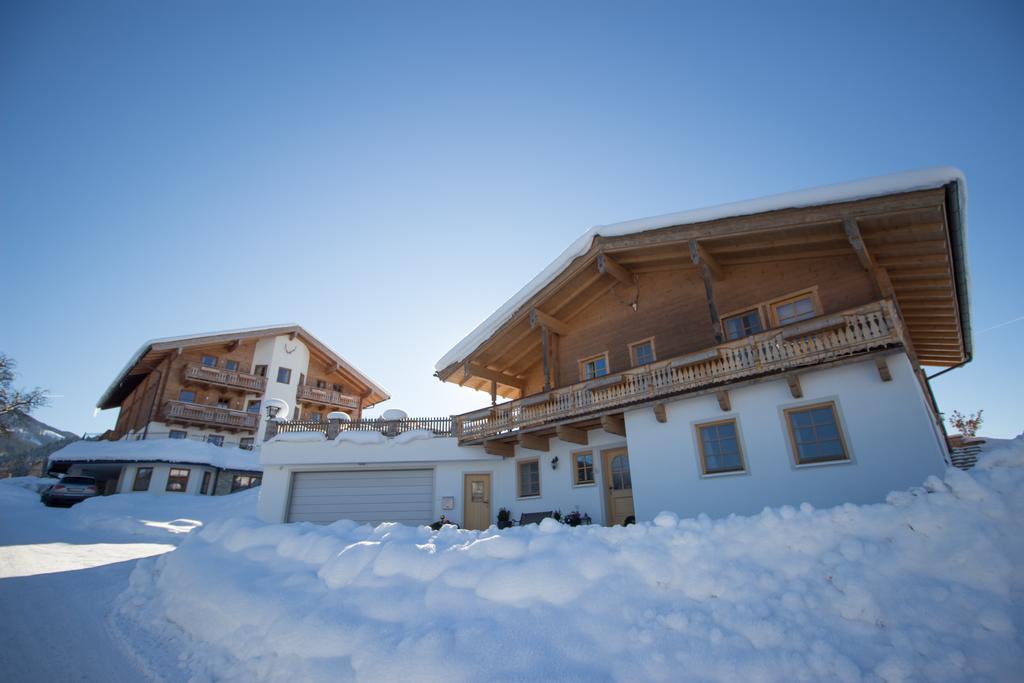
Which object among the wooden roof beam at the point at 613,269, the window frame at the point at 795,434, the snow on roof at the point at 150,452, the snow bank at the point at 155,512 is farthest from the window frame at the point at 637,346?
the snow on roof at the point at 150,452

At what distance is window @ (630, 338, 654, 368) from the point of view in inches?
581

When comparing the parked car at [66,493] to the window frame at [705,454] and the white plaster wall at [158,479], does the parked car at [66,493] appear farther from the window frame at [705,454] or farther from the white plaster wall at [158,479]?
the window frame at [705,454]

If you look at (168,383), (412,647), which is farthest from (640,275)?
(168,383)

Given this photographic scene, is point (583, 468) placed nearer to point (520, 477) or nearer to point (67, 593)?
point (520, 477)

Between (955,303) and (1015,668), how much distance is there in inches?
487

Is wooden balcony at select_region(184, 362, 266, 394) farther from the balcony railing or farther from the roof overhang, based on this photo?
the roof overhang

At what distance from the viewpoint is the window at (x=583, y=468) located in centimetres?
1446

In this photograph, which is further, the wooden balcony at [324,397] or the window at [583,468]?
the wooden balcony at [324,397]

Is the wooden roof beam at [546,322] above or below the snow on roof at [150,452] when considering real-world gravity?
above

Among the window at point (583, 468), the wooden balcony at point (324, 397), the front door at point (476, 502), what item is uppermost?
the wooden balcony at point (324, 397)

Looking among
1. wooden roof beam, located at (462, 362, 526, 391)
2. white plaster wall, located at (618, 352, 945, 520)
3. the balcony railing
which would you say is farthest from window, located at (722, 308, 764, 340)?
the balcony railing

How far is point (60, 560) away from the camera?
1027 cm

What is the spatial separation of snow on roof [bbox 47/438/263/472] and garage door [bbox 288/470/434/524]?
15.2 meters

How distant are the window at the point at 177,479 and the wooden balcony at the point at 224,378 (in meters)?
6.82
